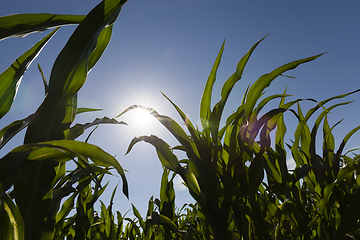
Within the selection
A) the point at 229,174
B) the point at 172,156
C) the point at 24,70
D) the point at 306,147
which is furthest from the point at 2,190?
the point at 306,147

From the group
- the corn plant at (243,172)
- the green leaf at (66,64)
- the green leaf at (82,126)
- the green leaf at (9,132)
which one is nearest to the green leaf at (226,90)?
the corn plant at (243,172)

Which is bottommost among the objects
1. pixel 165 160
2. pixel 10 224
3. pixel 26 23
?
pixel 10 224

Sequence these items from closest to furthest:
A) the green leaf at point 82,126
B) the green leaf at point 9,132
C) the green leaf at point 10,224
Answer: the green leaf at point 10,224 → the green leaf at point 9,132 → the green leaf at point 82,126

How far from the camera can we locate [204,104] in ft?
2.64

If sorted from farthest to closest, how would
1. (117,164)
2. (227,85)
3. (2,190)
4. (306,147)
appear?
(306,147), (227,85), (117,164), (2,190)

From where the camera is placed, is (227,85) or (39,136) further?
(227,85)

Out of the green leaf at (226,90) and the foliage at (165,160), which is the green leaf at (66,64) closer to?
the foliage at (165,160)

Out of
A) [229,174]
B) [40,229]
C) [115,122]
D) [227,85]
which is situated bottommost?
[40,229]

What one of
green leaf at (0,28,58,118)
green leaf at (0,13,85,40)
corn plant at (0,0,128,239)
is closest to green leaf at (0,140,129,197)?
corn plant at (0,0,128,239)

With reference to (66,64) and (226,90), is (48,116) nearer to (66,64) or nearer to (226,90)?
(66,64)

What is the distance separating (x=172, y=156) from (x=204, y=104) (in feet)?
0.76

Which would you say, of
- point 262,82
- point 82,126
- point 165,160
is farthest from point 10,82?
point 262,82

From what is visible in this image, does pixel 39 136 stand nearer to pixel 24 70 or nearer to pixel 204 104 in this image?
pixel 24 70

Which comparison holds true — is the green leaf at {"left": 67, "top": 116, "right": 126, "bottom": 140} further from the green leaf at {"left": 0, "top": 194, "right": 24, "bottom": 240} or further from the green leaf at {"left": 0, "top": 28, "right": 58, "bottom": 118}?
the green leaf at {"left": 0, "top": 194, "right": 24, "bottom": 240}
